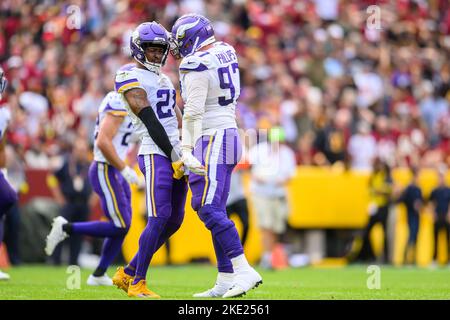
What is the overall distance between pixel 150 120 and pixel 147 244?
3.19ft

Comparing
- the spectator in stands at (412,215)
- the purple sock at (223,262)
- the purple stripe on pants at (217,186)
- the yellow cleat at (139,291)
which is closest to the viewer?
the purple stripe on pants at (217,186)

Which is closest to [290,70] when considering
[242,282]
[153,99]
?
[153,99]

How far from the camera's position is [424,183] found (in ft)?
56.6

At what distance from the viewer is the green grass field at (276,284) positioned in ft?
28.5

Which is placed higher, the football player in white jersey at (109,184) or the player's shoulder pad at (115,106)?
the player's shoulder pad at (115,106)

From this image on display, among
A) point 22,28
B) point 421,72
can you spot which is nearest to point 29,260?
point 22,28

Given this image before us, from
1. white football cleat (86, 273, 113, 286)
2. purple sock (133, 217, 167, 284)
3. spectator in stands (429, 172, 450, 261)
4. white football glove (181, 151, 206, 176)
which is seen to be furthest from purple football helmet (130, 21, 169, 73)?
spectator in stands (429, 172, 450, 261)

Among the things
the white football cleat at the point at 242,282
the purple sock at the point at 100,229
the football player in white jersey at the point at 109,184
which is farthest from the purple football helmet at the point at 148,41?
the purple sock at the point at 100,229

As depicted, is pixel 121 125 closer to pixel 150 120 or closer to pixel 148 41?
pixel 148 41

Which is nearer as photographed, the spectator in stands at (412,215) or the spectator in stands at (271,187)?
the spectator in stands at (271,187)

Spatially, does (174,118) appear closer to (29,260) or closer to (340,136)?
(29,260)

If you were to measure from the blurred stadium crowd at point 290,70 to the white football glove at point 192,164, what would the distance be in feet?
22.5

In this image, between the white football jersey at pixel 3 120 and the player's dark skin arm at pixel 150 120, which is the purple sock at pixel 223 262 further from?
the white football jersey at pixel 3 120

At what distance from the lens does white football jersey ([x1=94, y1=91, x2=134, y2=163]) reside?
391 inches
